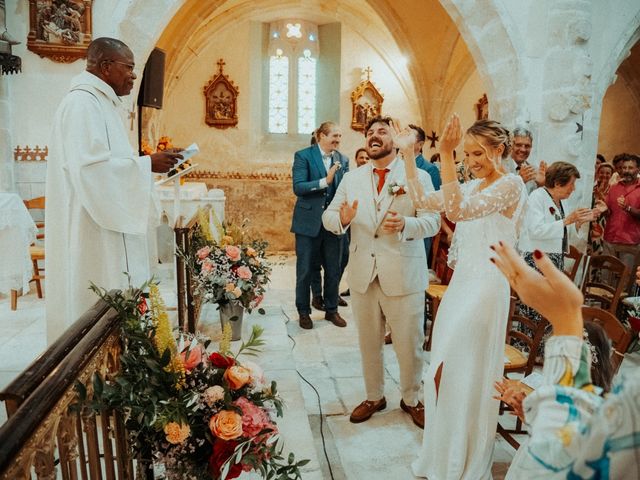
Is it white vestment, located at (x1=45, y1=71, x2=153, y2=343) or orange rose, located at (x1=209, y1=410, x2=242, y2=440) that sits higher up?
white vestment, located at (x1=45, y1=71, x2=153, y2=343)

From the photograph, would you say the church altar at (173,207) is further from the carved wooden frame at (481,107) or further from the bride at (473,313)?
the carved wooden frame at (481,107)

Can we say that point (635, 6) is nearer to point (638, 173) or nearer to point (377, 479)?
point (638, 173)

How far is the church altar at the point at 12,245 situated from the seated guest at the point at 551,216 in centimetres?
403

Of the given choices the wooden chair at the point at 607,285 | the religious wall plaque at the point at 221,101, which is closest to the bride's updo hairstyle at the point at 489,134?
the wooden chair at the point at 607,285

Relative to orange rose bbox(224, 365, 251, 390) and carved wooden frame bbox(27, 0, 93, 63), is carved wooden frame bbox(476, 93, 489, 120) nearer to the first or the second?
carved wooden frame bbox(27, 0, 93, 63)

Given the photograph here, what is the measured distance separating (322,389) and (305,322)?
1281mm

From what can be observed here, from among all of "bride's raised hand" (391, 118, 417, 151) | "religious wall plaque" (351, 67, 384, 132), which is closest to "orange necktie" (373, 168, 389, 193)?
"bride's raised hand" (391, 118, 417, 151)

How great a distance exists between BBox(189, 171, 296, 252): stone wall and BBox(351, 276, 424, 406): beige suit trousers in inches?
292

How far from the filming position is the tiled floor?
2.69m

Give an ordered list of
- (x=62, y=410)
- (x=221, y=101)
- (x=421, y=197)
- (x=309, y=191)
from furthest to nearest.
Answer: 1. (x=221, y=101)
2. (x=309, y=191)
3. (x=421, y=197)
4. (x=62, y=410)

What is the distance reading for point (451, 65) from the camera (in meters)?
10.7

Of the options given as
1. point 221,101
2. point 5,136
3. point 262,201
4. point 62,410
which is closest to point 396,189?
point 62,410

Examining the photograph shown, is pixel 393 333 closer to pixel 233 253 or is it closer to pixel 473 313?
pixel 473 313

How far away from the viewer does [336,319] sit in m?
5.04
